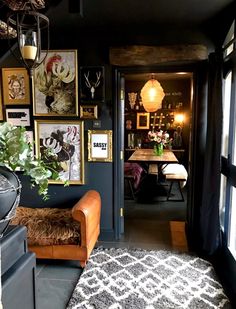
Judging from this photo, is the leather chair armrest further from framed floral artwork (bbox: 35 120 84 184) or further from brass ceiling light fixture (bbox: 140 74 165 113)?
brass ceiling light fixture (bbox: 140 74 165 113)

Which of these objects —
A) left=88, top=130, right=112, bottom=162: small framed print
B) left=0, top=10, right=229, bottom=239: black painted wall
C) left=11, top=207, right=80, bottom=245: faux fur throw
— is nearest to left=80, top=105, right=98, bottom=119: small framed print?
left=0, top=10, right=229, bottom=239: black painted wall

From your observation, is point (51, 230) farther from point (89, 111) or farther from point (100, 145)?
point (89, 111)

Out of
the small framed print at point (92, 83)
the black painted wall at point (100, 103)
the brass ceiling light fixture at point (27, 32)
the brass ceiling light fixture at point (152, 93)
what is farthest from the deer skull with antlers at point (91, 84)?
the brass ceiling light fixture at point (152, 93)

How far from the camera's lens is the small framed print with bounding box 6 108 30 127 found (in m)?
3.28

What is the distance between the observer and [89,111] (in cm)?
314

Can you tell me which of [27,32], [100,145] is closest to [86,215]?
[100,145]

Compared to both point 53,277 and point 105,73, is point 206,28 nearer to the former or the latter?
point 105,73

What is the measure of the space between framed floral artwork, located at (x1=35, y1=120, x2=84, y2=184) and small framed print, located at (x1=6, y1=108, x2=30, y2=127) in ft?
0.49

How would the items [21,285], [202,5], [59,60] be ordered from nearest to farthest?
[21,285]
[202,5]
[59,60]

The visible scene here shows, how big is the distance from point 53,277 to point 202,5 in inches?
116

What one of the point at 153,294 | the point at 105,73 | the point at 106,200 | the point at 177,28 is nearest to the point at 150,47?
the point at 177,28

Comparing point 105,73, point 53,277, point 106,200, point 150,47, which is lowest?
point 53,277

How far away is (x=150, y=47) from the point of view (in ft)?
9.83

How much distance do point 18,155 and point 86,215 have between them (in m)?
1.68
